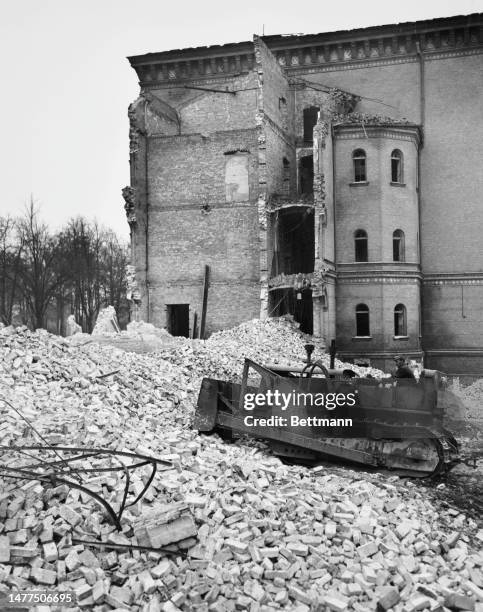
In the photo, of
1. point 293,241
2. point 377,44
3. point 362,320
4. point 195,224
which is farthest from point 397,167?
point 195,224

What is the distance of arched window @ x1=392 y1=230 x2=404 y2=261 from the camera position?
89.9 ft

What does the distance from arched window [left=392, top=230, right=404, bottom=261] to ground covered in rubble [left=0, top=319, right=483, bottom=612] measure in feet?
58.2

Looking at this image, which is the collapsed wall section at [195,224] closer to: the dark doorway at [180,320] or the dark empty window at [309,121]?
the dark doorway at [180,320]

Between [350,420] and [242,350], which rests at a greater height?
[242,350]

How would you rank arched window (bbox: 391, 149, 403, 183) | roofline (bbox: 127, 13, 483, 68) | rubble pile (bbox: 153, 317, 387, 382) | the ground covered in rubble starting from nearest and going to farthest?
1. the ground covered in rubble
2. rubble pile (bbox: 153, 317, 387, 382)
3. arched window (bbox: 391, 149, 403, 183)
4. roofline (bbox: 127, 13, 483, 68)

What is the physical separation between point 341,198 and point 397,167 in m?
2.94

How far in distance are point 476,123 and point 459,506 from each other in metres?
23.0

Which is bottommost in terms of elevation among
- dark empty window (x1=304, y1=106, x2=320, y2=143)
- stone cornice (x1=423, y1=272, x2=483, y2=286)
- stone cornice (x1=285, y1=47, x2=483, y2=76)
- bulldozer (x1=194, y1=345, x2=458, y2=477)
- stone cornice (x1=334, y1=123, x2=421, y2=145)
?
bulldozer (x1=194, y1=345, x2=458, y2=477)

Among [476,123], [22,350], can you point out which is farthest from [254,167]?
[22,350]

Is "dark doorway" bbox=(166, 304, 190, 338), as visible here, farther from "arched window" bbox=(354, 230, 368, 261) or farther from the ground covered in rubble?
the ground covered in rubble

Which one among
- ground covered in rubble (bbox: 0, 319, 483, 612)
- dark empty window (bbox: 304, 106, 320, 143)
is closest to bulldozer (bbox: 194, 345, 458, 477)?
ground covered in rubble (bbox: 0, 319, 483, 612)

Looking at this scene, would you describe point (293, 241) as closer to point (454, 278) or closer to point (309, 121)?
point (309, 121)

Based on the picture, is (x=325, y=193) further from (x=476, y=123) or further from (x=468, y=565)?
(x=468, y=565)

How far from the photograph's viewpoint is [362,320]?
26.8 meters
